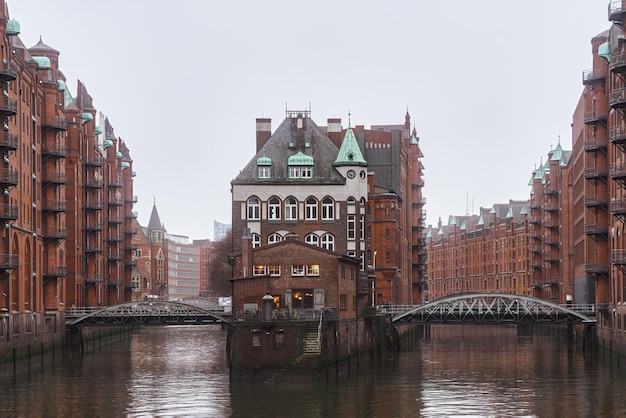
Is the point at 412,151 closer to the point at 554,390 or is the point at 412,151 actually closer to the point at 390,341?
the point at 390,341

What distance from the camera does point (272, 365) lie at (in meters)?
65.5

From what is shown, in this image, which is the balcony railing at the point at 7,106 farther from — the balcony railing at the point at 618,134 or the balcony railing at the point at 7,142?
the balcony railing at the point at 618,134

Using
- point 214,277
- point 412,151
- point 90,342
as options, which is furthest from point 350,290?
point 214,277

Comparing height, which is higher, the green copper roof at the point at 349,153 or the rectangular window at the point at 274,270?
the green copper roof at the point at 349,153

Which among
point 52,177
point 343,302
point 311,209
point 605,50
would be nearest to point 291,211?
point 311,209

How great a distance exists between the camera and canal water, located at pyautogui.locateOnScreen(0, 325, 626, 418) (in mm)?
52625

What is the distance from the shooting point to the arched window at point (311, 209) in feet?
309

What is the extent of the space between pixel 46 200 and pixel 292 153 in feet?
66.6

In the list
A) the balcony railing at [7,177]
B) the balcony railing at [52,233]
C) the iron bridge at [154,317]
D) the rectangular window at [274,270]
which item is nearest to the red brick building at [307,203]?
the iron bridge at [154,317]

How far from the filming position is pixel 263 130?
103062 millimetres

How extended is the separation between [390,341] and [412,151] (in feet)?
184

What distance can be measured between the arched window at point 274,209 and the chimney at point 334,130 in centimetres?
1350

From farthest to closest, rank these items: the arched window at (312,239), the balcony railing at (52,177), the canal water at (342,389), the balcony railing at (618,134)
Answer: the arched window at (312,239), the balcony railing at (52,177), the balcony railing at (618,134), the canal water at (342,389)

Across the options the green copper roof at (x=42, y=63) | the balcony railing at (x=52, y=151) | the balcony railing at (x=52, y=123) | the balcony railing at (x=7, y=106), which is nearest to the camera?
the balcony railing at (x=7, y=106)
